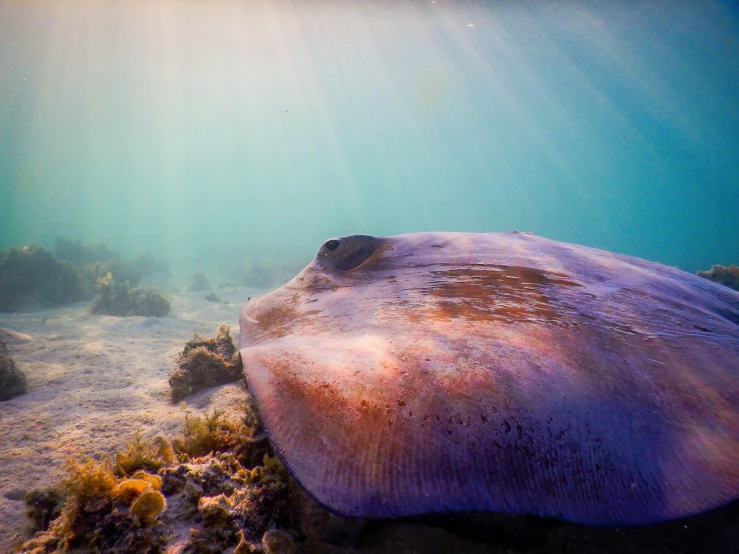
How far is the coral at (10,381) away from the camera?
13.0 feet

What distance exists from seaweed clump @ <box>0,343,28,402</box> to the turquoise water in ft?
90.3

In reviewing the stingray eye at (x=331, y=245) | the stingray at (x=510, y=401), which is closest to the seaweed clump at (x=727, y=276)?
the stingray at (x=510, y=401)

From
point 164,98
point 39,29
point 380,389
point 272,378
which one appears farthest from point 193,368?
point 164,98

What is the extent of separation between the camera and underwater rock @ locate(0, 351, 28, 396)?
3.96 m

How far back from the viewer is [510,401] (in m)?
1.17

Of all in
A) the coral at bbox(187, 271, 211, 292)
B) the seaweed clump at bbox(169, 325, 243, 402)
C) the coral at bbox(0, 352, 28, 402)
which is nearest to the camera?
the seaweed clump at bbox(169, 325, 243, 402)

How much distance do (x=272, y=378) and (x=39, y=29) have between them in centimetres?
5385

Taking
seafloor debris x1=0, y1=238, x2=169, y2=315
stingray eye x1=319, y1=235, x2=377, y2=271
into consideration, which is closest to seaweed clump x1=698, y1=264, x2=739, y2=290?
stingray eye x1=319, y1=235, x2=377, y2=271

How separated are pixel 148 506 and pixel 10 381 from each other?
15.2ft

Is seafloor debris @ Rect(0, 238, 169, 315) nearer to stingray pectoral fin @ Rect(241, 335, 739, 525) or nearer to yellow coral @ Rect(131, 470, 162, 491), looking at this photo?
yellow coral @ Rect(131, 470, 162, 491)

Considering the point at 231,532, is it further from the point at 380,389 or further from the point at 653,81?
the point at 653,81

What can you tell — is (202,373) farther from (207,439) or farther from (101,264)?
(101,264)

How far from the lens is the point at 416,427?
3.63 feet

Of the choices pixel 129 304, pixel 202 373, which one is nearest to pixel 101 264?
pixel 129 304
